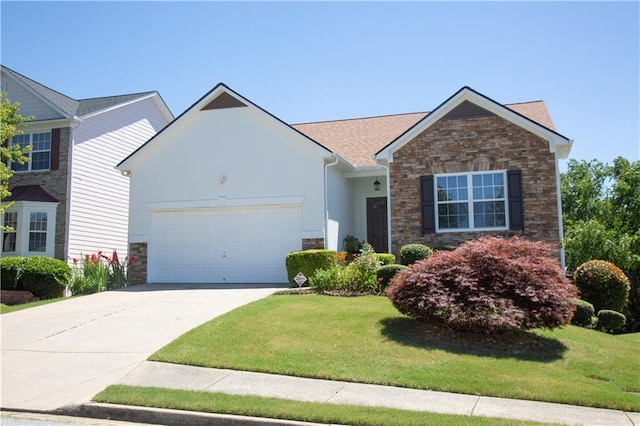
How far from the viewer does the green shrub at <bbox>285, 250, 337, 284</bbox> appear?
15.8 m

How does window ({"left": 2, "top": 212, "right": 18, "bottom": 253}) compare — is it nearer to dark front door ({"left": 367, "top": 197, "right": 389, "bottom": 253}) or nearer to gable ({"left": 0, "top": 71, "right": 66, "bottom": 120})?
gable ({"left": 0, "top": 71, "right": 66, "bottom": 120})

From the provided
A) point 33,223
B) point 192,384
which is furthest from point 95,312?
point 33,223

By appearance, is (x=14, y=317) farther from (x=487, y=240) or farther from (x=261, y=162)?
(x=487, y=240)

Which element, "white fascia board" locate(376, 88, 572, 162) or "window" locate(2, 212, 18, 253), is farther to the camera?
"window" locate(2, 212, 18, 253)

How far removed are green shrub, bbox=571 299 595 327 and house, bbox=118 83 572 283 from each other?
11.5 feet

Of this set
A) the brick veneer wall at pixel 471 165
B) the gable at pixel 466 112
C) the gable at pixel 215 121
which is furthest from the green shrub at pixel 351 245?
the gable at pixel 466 112

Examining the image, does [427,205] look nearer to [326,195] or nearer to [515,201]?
[515,201]

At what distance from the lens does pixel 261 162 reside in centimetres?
1839

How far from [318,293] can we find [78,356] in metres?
6.26

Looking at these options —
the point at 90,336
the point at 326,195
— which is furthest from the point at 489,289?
the point at 326,195

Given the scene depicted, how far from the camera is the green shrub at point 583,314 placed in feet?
40.3

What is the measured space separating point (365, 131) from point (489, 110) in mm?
6977

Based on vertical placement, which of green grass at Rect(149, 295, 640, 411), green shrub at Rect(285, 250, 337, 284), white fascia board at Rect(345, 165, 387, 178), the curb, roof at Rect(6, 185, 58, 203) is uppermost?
white fascia board at Rect(345, 165, 387, 178)

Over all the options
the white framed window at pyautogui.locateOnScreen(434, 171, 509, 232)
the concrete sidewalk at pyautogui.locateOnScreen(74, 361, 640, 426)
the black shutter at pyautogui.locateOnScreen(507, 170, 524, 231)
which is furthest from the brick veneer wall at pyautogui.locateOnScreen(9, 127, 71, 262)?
the black shutter at pyautogui.locateOnScreen(507, 170, 524, 231)
